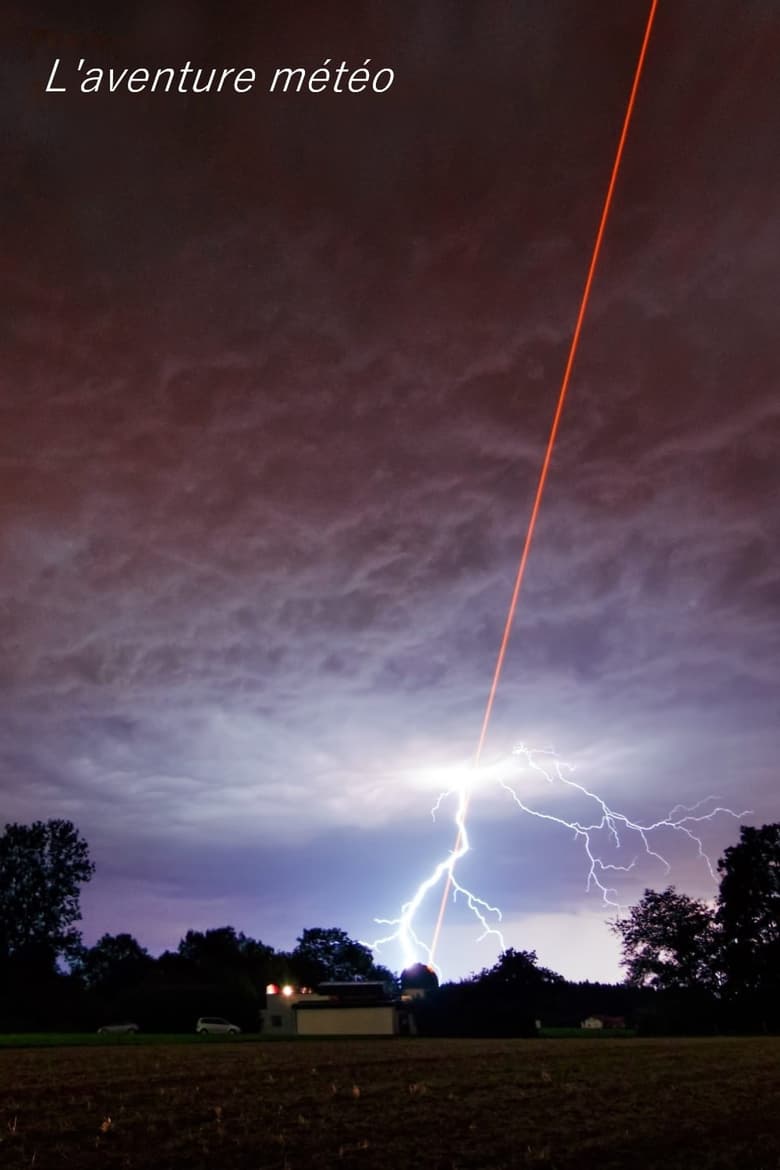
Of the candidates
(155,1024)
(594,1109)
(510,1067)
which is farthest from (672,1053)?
(155,1024)

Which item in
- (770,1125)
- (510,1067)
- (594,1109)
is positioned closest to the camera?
(770,1125)

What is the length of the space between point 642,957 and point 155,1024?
4527cm

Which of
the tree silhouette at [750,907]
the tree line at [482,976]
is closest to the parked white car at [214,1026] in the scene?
the tree line at [482,976]

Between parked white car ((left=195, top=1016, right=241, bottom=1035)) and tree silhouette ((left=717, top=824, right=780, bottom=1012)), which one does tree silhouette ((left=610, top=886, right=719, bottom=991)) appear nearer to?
tree silhouette ((left=717, top=824, right=780, bottom=1012))

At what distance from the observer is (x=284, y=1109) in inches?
661

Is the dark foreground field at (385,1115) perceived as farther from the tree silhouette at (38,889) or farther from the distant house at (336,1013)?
the tree silhouette at (38,889)

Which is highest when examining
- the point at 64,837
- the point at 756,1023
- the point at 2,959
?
the point at 64,837

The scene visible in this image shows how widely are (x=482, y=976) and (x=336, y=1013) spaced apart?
1081 centimetres

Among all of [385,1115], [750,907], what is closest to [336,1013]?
[750,907]

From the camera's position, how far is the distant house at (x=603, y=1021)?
88125 mm

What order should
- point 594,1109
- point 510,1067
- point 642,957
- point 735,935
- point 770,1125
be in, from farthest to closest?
point 642,957
point 735,935
point 510,1067
point 594,1109
point 770,1125

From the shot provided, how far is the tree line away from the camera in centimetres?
6372

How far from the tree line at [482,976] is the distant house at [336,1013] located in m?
1.24

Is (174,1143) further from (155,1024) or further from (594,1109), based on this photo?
(155,1024)
